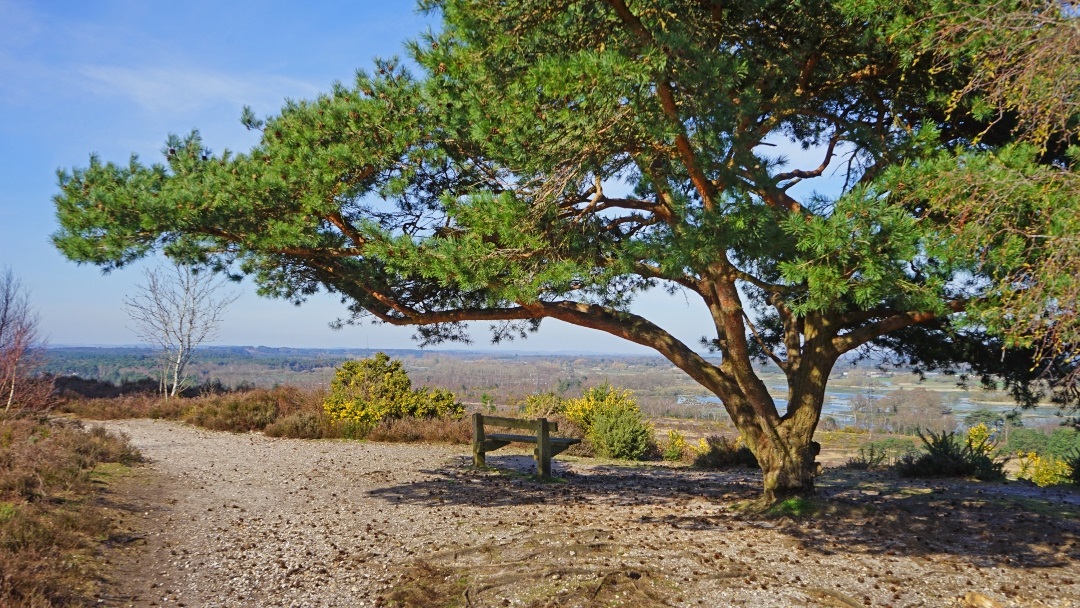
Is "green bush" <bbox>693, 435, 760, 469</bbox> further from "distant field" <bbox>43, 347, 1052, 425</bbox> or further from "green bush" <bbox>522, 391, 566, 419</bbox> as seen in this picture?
"green bush" <bbox>522, 391, 566, 419</bbox>

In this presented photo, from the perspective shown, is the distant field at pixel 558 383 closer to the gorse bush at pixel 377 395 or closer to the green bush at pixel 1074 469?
the gorse bush at pixel 377 395

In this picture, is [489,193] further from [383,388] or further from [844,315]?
[383,388]

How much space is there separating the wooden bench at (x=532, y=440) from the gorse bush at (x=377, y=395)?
3997 mm

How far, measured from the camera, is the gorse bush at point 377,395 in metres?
13.7

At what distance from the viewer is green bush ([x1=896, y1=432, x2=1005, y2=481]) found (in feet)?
32.8

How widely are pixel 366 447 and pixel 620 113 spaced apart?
29.5ft

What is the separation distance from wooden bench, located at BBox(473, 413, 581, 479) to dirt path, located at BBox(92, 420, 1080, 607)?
0.40m

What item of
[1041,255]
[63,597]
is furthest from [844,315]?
[63,597]

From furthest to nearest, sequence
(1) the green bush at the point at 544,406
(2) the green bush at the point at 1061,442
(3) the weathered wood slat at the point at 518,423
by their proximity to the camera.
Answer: (2) the green bush at the point at 1061,442
(1) the green bush at the point at 544,406
(3) the weathered wood slat at the point at 518,423

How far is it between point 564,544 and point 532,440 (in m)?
Result: 4.16

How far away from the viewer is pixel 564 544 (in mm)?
5402

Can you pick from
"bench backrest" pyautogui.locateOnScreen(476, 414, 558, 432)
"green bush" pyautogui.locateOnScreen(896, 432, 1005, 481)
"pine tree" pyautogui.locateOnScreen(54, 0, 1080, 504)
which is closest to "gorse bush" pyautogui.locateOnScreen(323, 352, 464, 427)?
"bench backrest" pyautogui.locateOnScreen(476, 414, 558, 432)

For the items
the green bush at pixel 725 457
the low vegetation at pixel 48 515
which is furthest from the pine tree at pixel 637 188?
the green bush at pixel 725 457

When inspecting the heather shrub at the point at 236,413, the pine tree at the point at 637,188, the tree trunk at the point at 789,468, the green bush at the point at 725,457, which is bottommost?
the green bush at the point at 725,457
